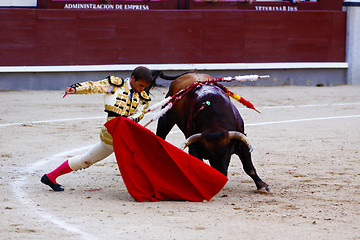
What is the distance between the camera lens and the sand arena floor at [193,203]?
123 inches

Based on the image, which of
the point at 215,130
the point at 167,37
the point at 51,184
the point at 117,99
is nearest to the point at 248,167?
the point at 215,130

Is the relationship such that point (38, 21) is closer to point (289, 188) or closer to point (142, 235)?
point (289, 188)

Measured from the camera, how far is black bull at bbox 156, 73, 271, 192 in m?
3.87

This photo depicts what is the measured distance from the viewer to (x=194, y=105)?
4.27 meters

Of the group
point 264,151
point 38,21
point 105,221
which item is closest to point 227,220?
point 105,221

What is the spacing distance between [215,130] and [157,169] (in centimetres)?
40

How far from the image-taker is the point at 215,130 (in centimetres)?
392

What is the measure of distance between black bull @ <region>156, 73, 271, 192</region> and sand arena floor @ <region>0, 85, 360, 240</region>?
0.21m

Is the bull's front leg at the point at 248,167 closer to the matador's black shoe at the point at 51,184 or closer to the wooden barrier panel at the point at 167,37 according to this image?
the matador's black shoe at the point at 51,184

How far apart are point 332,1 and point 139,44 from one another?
367cm

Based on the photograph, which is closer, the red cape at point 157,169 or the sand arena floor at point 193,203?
the sand arena floor at point 193,203

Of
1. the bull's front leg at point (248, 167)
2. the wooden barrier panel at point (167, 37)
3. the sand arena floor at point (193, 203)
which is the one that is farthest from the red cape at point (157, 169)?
the wooden barrier panel at point (167, 37)

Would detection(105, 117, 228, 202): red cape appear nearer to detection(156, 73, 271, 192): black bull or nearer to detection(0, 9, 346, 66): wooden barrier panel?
detection(156, 73, 271, 192): black bull

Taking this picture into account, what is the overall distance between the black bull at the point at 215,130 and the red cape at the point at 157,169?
103mm
